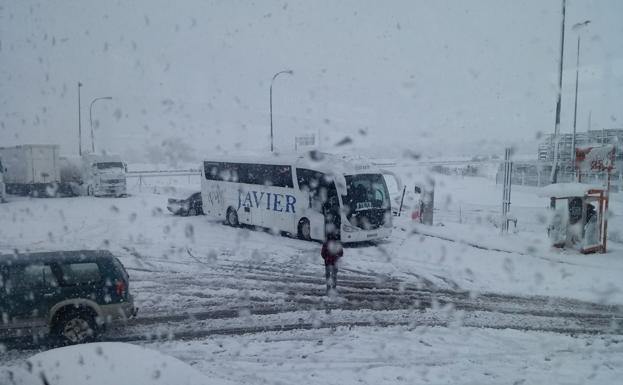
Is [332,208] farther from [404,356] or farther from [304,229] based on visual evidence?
[404,356]

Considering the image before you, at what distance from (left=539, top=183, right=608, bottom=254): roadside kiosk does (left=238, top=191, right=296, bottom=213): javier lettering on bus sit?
857cm

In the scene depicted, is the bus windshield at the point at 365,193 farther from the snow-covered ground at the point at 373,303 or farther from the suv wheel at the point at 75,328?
the suv wheel at the point at 75,328

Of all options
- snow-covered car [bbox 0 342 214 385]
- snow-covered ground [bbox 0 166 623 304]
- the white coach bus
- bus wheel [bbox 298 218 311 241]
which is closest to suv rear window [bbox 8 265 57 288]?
snow-covered car [bbox 0 342 214 385]

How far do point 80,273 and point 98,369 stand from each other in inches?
185

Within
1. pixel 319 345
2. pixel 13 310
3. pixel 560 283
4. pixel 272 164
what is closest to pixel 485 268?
pixel 560 283

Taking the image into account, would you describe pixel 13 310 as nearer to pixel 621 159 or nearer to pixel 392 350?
pixel 392 350

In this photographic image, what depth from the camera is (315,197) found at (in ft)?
55.2

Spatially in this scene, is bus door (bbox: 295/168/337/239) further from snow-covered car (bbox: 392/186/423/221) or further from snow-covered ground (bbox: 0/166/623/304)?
snow-covered car (bbox: 392/186/423/221)

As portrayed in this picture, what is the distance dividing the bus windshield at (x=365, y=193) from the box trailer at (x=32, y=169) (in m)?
28.9

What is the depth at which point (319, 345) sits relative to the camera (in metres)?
7.57

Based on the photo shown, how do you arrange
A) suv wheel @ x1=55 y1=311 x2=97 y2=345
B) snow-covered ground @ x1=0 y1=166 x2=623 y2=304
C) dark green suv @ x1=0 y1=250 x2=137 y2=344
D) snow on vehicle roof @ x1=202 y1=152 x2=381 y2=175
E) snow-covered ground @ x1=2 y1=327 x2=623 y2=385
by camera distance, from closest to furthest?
snow-covered ground @ x1=2 y1=327 x2=623 y2=385, dark green suv @ x1=0 y1=250 x2=137 y2=344, suv wheel @ x1=55 y1=311 x2=97 y2=345, snow-covered ground @ x1=0 y1=166 x2=623 y2=304, snow on vehicle roof @ x1=202 y1=152 x2=381 y2=175

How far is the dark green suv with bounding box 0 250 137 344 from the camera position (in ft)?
24.2

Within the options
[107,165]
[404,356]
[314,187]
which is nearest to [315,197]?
[314,187]

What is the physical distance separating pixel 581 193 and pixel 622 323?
7.02 metres
